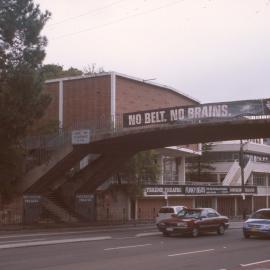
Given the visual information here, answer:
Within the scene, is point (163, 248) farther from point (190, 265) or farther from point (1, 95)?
point (1, 95)

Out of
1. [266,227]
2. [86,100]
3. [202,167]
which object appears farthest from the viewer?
[202,167]

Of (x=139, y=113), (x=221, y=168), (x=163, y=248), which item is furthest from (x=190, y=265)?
(x=221, y=168)

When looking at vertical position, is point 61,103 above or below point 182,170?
above

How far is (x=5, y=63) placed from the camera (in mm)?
34281

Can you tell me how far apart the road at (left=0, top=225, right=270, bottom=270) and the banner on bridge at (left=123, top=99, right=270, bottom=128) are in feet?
36.7

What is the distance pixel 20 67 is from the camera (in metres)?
34.1

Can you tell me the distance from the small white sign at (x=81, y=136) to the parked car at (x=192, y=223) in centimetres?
1117

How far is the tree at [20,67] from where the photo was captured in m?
33.5

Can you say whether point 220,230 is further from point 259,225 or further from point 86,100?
point 86,100

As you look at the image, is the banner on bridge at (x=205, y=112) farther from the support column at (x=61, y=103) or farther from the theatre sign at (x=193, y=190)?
the support column at (x=61, y=103)

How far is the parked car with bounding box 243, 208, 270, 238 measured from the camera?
27.0m

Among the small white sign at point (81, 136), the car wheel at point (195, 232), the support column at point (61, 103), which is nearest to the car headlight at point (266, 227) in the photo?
the car wheel at point (195, 232)

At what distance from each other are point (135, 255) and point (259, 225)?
9.92 meters

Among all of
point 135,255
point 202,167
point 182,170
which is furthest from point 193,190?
point 135,255
